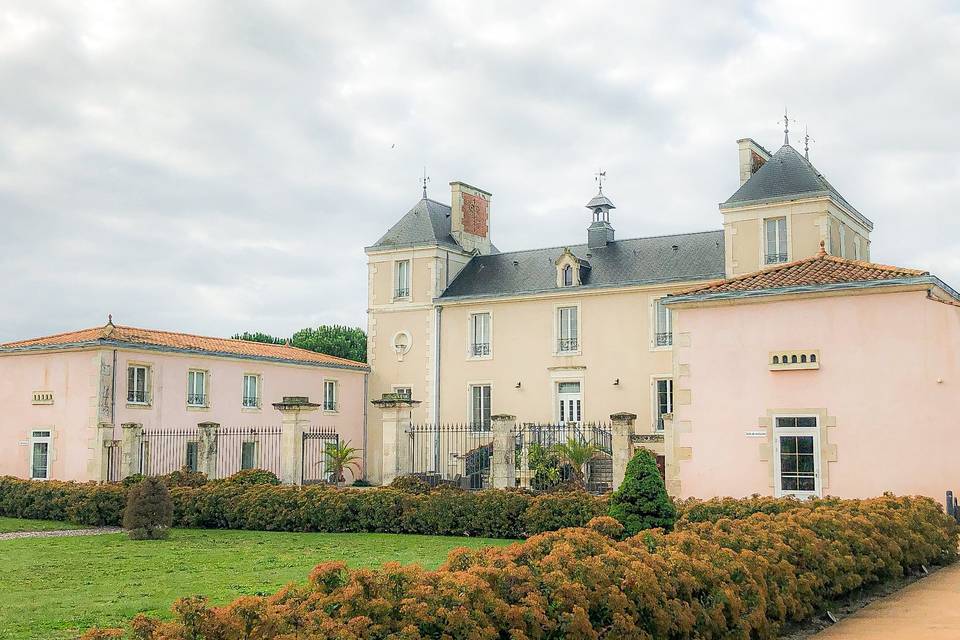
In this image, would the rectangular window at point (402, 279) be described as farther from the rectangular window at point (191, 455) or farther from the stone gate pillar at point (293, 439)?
the stone gate pillar at point (293, 439)

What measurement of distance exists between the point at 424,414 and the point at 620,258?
859 cm

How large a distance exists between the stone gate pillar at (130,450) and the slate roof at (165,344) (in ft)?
7.90

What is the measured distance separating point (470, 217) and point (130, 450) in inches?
666

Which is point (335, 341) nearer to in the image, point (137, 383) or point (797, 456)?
point (137, 383)

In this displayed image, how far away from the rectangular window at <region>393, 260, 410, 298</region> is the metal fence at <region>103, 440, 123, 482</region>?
12913 mm

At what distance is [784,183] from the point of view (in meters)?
27.7

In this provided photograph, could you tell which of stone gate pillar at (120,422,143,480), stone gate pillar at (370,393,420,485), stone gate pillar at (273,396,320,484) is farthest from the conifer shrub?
stone gate pillar at (120,422,143,480)

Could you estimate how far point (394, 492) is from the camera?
17.8 meters

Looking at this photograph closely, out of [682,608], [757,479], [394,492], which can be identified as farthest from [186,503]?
[682,608]

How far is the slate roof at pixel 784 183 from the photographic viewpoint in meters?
27.2

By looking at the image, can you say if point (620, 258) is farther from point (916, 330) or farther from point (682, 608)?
point (682, 608)

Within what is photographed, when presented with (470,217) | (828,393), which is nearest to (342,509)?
(828,393)

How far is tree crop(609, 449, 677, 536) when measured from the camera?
38.6 feet

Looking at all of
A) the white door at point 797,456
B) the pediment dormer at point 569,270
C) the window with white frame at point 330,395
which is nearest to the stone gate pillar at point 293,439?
the white door at point 797,456
